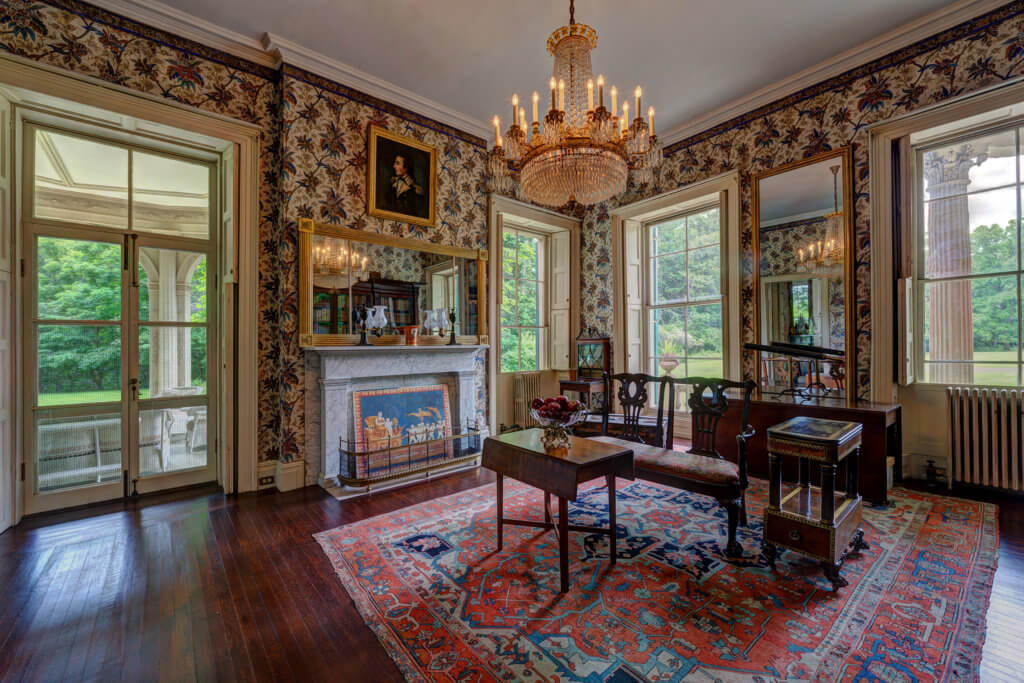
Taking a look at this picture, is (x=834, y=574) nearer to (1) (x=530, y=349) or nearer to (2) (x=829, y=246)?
(2) (x=829, y=246)

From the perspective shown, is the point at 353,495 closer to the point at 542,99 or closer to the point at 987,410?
the point at 542,99

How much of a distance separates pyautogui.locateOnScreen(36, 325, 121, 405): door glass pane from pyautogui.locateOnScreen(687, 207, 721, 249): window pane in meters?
5.58

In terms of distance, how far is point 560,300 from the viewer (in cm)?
592

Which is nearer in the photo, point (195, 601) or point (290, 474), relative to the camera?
point (195, 601)

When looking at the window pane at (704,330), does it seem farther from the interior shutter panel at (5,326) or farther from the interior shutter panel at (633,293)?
→ the interior shutter panel at (5,326)

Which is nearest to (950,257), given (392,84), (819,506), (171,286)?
(819,506)

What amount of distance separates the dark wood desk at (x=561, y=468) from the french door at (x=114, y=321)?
110 inches

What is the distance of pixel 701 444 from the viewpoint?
3094mm

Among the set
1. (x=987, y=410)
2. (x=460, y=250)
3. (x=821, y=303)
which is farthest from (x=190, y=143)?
(x=987, y=410)

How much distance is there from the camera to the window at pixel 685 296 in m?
4.73

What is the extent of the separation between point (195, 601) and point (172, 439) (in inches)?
81.5

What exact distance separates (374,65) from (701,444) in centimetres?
410

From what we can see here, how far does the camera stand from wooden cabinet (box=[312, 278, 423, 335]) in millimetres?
3600

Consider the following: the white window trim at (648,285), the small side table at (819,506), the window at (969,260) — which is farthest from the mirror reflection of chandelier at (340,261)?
the window at (969,260)
